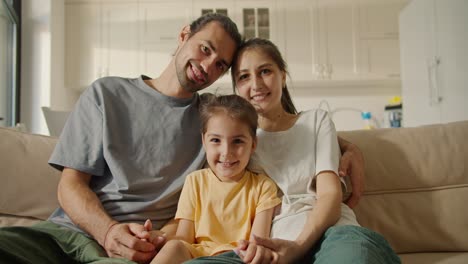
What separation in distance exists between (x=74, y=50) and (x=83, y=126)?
3.29 m

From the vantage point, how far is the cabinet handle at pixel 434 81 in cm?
304

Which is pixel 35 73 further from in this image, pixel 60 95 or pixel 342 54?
pixel 342 54

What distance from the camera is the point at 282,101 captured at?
4.66 ft

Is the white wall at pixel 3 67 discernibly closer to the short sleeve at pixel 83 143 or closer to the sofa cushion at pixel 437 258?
the short sleeve at pixel 83 143

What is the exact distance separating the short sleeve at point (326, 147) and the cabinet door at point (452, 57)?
76.7 inches

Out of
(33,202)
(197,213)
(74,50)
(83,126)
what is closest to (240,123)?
(197,213)

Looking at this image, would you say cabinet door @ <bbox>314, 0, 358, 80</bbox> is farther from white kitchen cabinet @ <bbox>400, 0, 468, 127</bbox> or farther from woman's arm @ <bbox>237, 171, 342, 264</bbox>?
woman's arm @ <bbox>237, 171, 342, 264</bbox>

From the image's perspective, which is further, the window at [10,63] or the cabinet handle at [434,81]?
the window at [10,63]

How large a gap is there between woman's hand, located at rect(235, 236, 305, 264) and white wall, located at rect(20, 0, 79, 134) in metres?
3.22

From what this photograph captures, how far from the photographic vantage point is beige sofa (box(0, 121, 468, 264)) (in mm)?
1266

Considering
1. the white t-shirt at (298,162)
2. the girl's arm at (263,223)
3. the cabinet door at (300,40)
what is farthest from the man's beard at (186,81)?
the cabinet door at (300,40)

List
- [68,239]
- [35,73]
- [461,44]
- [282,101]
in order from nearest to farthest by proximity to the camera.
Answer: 1. [68,239]
2. [282,101]
3. [461,44]
4. [35,73]

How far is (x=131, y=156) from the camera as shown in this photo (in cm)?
121

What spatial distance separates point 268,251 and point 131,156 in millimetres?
548
